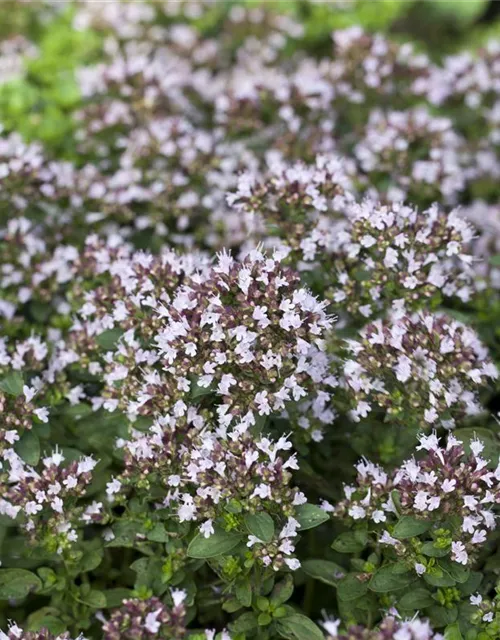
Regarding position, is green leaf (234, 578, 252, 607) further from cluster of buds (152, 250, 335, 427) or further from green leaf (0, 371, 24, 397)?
green leaf (0, 371, 24, 397)

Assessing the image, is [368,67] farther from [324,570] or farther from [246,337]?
[324,570]

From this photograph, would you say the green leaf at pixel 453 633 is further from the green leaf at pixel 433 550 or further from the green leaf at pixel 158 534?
the green leaf at pixel 158 534

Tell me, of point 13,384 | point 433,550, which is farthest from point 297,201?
point 433,550

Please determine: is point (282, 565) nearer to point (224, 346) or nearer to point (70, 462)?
point (224, 346)

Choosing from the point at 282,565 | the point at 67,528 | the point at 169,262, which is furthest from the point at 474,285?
the point at 67,528

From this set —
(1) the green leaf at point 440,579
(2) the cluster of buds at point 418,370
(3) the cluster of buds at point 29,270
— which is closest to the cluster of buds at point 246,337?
(2) the cluster of buds at point 418,370

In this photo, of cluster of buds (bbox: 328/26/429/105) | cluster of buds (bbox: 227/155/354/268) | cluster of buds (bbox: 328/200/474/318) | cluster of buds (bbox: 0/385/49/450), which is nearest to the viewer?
cluster of buds (bbox: 0/385/49/450)

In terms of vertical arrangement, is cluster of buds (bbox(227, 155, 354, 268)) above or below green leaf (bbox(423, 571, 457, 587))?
above

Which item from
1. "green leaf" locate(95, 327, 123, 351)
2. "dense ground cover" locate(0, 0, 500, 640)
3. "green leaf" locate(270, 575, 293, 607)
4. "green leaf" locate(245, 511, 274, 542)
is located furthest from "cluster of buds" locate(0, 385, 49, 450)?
"green leaf" locate(270, 575, 293, 607)
